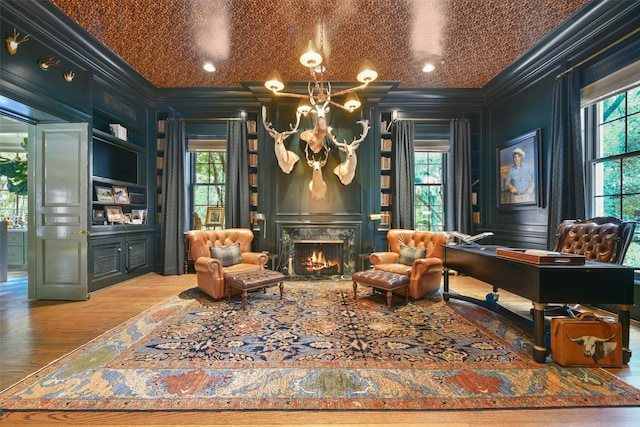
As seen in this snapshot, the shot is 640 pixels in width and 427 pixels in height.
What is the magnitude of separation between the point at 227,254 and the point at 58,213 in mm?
2273

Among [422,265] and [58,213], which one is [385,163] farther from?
[58,213]

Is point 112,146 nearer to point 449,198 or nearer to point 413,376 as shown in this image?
point 413,376

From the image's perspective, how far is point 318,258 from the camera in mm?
5023

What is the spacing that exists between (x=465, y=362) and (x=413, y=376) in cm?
51

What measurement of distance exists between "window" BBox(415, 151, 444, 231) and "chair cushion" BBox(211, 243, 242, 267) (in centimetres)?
364

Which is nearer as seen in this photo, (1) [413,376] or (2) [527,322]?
(1) [413,376]

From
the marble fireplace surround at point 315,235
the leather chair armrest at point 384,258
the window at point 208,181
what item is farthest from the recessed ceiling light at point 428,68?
the window at point 208,181

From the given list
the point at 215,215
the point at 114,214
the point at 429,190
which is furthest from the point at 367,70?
the point at 114,214

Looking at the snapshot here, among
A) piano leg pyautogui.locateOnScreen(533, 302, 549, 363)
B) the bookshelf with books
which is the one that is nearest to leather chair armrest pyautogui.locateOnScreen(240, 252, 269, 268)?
the bookshelf with books

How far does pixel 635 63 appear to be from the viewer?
2.96 meters

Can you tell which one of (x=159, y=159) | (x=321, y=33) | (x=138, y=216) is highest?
(x=321, y=33)

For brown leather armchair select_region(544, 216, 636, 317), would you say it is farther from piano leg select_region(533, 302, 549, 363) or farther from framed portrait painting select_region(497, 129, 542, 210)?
framed portrait painting select_region(497, 129, 542, 210)

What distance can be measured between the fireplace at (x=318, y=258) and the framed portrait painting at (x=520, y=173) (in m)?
3.08

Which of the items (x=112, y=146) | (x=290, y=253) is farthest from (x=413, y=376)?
(x=112, y=146)
